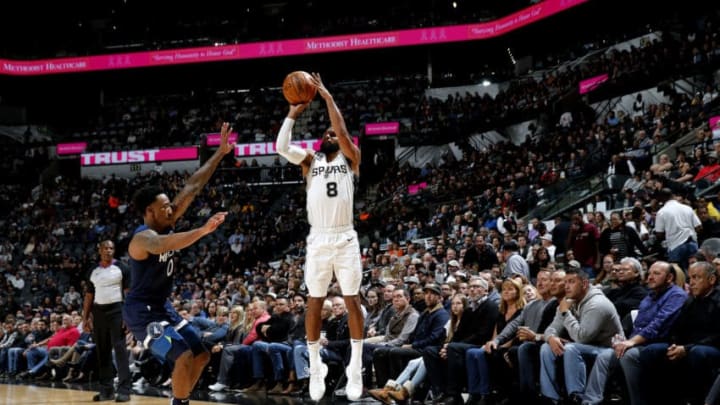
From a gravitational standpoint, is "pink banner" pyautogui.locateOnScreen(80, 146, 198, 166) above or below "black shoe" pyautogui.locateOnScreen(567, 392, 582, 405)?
above

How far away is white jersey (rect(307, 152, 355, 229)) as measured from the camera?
5.77 meters

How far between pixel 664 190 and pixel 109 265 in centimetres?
697

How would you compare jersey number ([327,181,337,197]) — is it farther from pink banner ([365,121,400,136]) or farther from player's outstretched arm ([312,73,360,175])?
pink banner ([365,121,400,136])

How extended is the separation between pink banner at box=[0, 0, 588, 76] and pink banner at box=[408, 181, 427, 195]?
7064mm

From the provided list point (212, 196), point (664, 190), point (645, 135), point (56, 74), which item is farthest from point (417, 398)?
point (56, 74)

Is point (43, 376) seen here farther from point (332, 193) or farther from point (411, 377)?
point (332, 193)

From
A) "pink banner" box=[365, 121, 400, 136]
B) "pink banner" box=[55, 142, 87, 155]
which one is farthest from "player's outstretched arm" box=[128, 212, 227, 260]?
"pink banner" box=[55, 142, 87, 155]

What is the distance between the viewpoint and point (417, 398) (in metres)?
7.96

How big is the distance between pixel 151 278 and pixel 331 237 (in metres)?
1.38

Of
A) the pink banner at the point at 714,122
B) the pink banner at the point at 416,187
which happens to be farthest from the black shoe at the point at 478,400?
the pink banner at the point at 416,187

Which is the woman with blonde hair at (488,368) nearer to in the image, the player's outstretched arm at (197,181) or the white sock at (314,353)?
→ the white sock at (314,353)

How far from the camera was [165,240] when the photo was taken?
4.78 m

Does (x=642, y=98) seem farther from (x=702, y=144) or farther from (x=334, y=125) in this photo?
(x=334, y=125)

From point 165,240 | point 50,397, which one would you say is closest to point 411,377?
point 165,240
